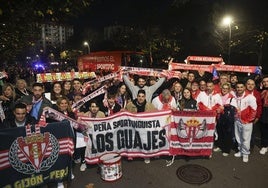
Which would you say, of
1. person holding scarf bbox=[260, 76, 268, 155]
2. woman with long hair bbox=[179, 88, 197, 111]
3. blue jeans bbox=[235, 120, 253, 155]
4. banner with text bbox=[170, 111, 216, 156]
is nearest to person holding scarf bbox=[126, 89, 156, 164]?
banner with text bbox=[170, 111, 216, 156]

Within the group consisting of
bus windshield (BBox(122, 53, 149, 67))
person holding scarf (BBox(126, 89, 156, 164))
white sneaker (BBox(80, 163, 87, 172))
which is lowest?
white sneaker (BBox(80, 163, 87, 172))

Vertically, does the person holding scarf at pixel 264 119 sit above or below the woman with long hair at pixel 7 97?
below

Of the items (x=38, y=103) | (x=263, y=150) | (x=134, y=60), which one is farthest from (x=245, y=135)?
(x=134, y=60)

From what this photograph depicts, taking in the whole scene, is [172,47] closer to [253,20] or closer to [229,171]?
[253,20]

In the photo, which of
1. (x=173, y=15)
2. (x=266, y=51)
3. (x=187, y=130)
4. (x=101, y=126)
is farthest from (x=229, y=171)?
(x=173, y=15)

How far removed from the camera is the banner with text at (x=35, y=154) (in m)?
4.80

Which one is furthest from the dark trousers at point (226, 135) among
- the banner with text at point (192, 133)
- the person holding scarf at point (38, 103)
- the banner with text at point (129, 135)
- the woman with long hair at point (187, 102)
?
the person holding scarf at point (38, 103)

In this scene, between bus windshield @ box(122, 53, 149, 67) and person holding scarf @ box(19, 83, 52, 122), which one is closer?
person holding scarf @ box(19, 83, 52, 122)

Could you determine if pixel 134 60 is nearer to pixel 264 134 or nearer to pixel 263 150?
pixel 264 134

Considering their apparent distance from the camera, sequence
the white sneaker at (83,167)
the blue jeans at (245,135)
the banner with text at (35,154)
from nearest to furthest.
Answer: the banner with text at (35,154) → the white sneaker at (83,167) → the blue jeans at (245,135)

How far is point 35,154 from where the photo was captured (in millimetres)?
5039

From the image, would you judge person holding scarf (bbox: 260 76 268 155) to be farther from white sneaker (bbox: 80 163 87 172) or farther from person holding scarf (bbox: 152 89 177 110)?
white sneaker (bbox: 80 163 87 172)

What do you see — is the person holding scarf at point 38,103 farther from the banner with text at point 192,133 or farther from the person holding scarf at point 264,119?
the person holding scarf at point 264,119

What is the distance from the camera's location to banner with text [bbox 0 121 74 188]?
4.80m
